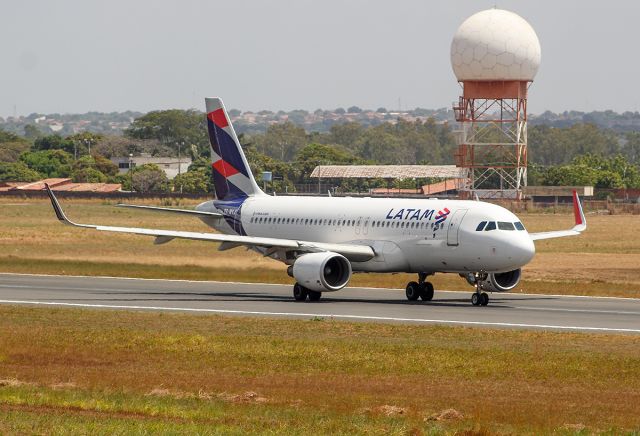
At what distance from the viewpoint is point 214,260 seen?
2749 inches

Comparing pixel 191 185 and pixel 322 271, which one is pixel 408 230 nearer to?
pixel 322 271

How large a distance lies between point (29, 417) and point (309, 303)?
2799cm

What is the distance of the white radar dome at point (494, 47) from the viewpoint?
437 feet

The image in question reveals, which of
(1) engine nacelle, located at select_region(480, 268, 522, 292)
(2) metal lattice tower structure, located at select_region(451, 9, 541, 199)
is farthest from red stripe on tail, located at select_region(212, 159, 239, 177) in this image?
(2) metal lattice tower structure, located at select_region(451, 9, 541, 199)

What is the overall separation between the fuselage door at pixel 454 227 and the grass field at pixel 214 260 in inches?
343

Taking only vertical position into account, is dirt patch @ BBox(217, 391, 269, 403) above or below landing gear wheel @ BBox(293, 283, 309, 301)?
above

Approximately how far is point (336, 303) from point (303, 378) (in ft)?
68.4

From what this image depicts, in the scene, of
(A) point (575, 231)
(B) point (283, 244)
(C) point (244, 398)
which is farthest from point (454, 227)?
(C) point (244, 398)

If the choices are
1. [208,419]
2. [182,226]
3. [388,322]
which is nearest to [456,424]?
[208,419]

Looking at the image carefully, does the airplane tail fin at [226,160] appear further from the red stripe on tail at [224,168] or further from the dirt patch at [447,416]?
the dirt patch at [447,416]

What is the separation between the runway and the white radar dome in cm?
7928

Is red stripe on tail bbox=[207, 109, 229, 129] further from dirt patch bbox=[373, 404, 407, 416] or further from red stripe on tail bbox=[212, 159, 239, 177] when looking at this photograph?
dirt patch bbox=[373, 404, 407, 416]

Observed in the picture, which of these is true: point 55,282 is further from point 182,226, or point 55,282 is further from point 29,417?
point 182,226

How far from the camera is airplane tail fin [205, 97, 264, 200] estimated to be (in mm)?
60156
